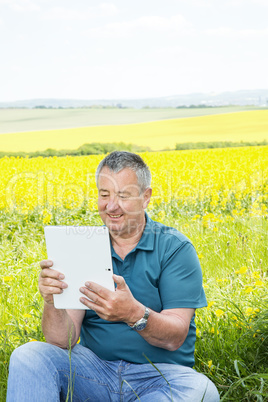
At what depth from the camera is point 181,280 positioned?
2244mm

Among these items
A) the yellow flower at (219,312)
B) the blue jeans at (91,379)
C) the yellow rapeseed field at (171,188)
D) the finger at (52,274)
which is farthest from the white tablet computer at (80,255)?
the yellow rapeseed field at (171,188)

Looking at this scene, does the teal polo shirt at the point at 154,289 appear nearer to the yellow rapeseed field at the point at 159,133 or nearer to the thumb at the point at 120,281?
the thumb at the point at 120,281

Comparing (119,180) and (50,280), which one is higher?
(119,180)

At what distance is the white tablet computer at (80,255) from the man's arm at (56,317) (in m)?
0.03

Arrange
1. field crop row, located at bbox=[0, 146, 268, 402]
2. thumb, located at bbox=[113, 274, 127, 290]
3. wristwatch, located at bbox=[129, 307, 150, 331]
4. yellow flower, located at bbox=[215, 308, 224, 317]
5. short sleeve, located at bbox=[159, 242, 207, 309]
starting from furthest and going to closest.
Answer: yellow flower, located at bbox=[215, 308, 224, 317] → field crop row, located at bbox=[0, 146, 268, 402] → short sleeve, located at bbox=[159, 242, 207, 309] → wristwatch, located at bbox=[129, 307, 150, 331] → thumb, located at bbox=[113, 274, 127, 290]

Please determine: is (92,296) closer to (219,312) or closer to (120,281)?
(120,281)

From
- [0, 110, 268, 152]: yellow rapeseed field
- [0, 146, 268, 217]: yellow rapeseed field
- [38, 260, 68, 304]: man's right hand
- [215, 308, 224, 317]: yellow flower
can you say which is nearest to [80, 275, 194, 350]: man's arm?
[38, 260, 68, 304]: man's right hand

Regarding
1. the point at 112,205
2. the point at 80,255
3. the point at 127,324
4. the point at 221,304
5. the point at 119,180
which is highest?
the point at 119,180

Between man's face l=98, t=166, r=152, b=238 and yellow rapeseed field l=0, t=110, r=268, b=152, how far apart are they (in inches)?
668

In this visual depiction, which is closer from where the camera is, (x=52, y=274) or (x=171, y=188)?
(x=52, y=274)

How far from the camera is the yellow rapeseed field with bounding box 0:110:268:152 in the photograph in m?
20.9

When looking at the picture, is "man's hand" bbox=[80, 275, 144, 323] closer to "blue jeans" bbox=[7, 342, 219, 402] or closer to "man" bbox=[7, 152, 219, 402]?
"man" bbox=[7, 152, 219, 402]

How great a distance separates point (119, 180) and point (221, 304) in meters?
1.40

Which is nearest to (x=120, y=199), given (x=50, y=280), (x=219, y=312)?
(x=50, y=280)
